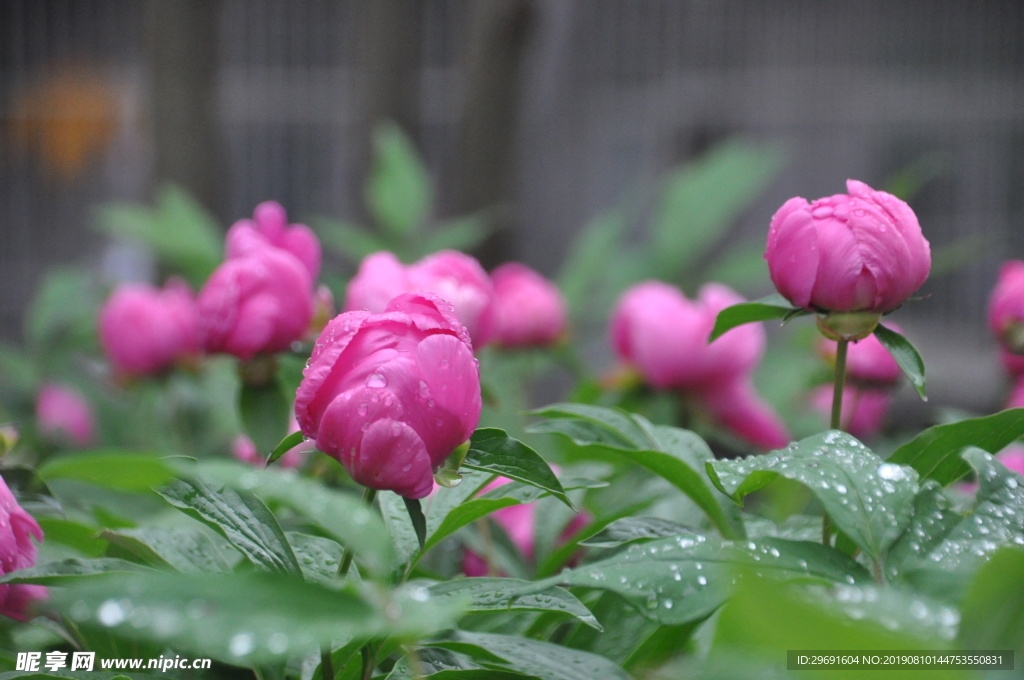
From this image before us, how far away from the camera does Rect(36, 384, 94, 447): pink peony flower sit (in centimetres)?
100

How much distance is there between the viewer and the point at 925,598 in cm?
28

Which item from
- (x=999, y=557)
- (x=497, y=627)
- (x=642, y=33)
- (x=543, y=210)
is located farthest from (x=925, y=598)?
(x=642, y=33)

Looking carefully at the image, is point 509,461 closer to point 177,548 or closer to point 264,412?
point 177,548

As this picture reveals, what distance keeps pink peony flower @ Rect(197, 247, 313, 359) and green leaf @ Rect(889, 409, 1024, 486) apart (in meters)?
0.35

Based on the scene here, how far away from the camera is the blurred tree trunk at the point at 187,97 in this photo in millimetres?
1515

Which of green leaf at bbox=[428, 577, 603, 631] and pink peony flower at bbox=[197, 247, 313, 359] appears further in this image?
pink peony flower at bbox=[197, 247, 313, 359]

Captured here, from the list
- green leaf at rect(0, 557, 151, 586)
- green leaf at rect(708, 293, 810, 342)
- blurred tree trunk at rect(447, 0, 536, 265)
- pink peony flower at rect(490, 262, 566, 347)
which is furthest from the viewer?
blurred tree trunk at rect(447, 0, 536, 265)

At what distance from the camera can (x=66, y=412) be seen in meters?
1.03

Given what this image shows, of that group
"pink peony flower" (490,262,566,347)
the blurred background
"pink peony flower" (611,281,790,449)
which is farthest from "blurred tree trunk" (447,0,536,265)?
the blurred background

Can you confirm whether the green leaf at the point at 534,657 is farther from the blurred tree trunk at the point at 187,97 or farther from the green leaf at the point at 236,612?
the blurred tree trunk at the point at 187,97

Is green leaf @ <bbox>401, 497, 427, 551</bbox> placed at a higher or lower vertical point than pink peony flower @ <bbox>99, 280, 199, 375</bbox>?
higher

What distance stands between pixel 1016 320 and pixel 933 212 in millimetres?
2614

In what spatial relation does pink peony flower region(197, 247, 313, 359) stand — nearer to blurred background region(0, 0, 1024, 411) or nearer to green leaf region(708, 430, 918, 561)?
green leaf region(708, 430, 918, 561)

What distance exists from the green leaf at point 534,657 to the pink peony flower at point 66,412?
754 mm
